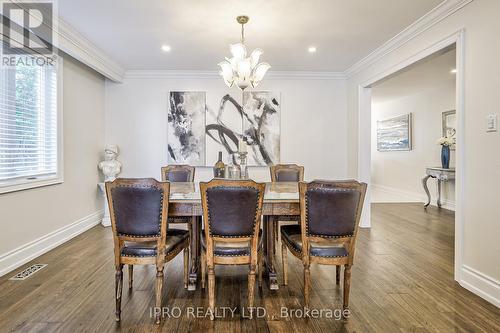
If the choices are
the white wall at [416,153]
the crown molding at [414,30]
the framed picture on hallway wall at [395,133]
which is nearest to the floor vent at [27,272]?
the crown molding at [414,30]

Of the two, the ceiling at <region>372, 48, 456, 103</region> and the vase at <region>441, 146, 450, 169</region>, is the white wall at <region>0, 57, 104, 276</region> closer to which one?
the ceiling at <region>372, 48, 456, 103</region>

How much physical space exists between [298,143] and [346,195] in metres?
3.08

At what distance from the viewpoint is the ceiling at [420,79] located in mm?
4328

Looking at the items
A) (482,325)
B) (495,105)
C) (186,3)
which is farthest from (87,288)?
(495,105)

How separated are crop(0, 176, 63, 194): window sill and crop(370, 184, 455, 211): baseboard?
6.02 meters

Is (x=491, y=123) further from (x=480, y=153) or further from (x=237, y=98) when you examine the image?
(x=237, y=98)

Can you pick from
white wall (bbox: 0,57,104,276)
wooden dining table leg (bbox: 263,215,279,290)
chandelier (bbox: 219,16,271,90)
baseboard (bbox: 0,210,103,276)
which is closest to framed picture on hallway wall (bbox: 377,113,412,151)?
chandelier (bbox: 219,16,271,90)

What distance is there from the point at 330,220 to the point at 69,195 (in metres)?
3.52

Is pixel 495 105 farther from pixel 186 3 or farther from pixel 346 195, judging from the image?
pixel 186 3

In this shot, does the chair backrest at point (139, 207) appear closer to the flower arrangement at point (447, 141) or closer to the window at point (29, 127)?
the window at point (29, 127)

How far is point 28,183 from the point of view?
118 inches

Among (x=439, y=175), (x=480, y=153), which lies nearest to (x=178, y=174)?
→ (x=480, y=153)

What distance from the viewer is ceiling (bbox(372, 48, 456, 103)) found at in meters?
4.33

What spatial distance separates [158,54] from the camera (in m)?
3.96
